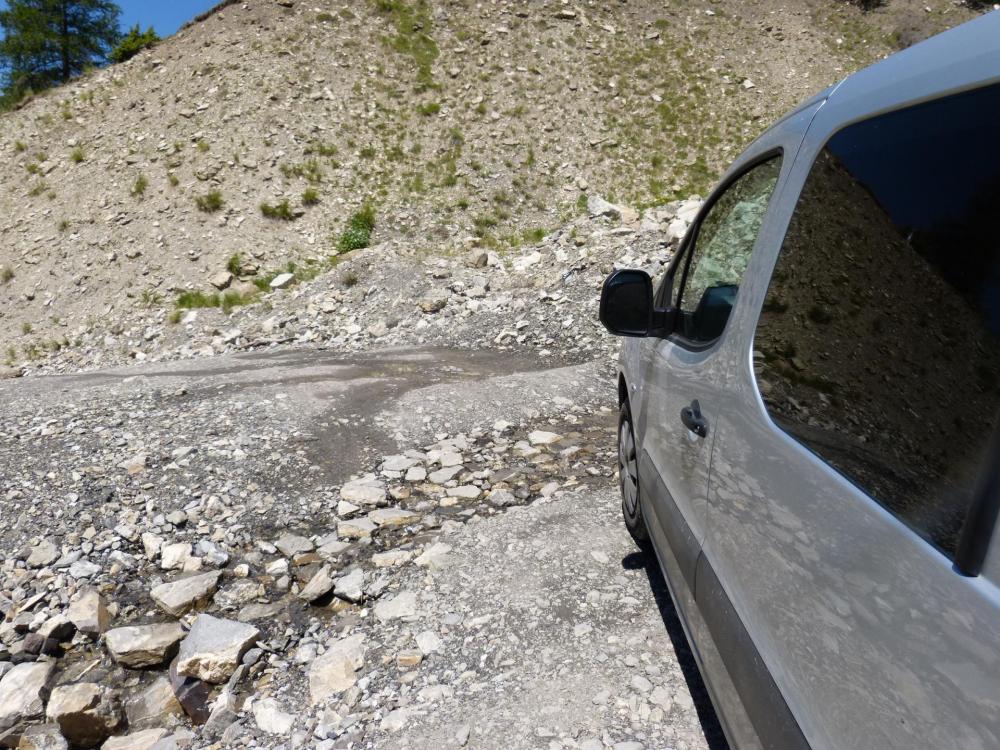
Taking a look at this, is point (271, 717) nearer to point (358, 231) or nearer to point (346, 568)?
point (346, 568)

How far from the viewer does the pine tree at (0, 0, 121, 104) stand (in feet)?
86.3

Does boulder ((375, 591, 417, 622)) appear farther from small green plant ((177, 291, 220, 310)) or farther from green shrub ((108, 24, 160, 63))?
green shrub ((108, 24, 160, 63))

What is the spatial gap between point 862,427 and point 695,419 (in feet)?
2.80

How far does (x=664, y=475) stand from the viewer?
265 centimetres

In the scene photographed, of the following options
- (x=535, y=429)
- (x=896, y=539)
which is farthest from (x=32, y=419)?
(x=896, y=539)

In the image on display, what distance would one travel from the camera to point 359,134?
19234 mm

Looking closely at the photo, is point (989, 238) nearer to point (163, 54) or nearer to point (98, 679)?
point (98, 679)

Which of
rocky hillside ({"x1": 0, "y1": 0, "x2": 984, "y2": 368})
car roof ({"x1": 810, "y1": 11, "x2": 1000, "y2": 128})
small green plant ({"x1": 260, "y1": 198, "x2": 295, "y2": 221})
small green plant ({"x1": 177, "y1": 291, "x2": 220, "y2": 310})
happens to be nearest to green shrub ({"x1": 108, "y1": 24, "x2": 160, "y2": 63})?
rocky hillside ({"x1": 0, "y1": 0, "x2": 984, "y2": 368})

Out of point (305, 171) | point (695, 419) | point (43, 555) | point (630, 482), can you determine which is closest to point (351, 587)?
point (630, 482)

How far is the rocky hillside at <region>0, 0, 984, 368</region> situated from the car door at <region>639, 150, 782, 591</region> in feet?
37.3

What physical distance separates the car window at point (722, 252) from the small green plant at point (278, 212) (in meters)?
15.2

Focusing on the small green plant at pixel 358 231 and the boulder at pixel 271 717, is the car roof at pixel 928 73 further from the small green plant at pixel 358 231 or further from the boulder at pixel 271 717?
the small green plant at pixel 358 231

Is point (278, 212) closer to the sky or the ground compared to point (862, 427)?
closer to the ground

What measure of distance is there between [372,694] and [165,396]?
481cm
